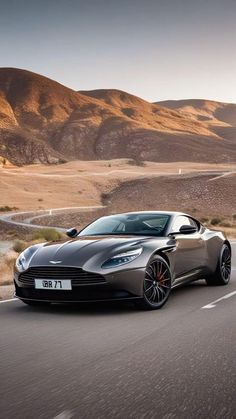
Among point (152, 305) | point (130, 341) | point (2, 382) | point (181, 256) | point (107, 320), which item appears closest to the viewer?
point (2, 382)

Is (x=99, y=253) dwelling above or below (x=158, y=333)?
above

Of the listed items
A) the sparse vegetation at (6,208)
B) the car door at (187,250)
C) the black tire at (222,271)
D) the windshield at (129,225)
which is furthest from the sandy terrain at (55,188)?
the windshield at (129,225)

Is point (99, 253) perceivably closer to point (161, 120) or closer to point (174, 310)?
point (174, 310)

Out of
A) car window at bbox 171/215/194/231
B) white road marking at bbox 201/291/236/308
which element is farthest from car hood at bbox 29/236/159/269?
white road marking at bbox 201/291/236/308

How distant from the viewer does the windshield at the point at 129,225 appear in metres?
9.43

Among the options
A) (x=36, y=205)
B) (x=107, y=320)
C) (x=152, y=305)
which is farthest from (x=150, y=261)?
(x=36, y=205)

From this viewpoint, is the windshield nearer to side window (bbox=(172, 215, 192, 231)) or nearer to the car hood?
side window (bbox=(172, 215, 192, 231))

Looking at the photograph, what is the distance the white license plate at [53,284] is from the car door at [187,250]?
2.01m

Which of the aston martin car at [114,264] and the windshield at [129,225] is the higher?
the windshield at [129,225]

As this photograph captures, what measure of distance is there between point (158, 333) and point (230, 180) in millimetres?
68079

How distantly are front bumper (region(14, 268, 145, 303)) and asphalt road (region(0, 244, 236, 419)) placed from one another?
24cm

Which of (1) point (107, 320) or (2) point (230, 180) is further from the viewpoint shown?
(2) point (230, 180)

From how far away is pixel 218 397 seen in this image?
4340mm

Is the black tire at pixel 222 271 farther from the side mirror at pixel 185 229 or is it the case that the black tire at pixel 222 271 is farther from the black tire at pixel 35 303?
the black tire at pixel 35 303
